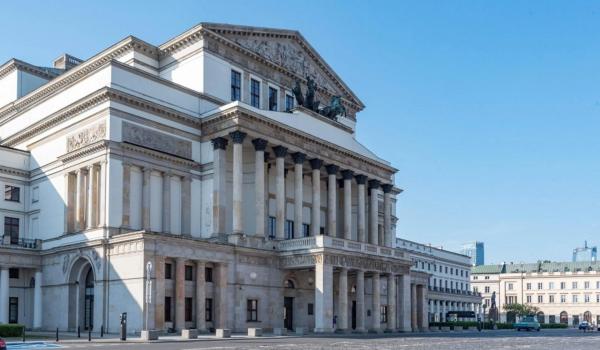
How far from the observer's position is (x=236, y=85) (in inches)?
2795

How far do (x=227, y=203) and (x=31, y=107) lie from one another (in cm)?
2019

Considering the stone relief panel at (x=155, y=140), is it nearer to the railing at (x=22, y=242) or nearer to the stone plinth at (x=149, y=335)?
the railing at (x=22, y=242)

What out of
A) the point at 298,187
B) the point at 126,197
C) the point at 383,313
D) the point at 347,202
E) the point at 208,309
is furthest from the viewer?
the point at 383,313

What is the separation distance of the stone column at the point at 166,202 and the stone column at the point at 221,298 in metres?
6.25

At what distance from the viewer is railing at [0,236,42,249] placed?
6189 centimetres

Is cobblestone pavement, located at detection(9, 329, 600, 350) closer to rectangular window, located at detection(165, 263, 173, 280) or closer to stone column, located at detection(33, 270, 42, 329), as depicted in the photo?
rectangular window, located at detection(165, 263, 173, 280)

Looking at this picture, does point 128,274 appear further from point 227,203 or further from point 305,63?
point 305,63

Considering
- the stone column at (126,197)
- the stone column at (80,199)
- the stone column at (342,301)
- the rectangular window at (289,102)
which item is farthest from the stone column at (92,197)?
the rectangular window at (289,102)

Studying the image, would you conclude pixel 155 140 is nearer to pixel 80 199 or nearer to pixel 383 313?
pixel 80 199

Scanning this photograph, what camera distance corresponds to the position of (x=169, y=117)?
62844mm

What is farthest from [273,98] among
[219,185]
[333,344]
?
[333,344]

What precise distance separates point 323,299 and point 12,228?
27.4 m

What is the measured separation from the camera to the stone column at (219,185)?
207 feet

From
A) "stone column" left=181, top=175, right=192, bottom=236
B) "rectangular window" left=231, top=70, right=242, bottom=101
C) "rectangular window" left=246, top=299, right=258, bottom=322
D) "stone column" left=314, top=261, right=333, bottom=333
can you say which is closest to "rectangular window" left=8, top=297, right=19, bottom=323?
"stone column" left=181, top=175, right=192, bottom=236
